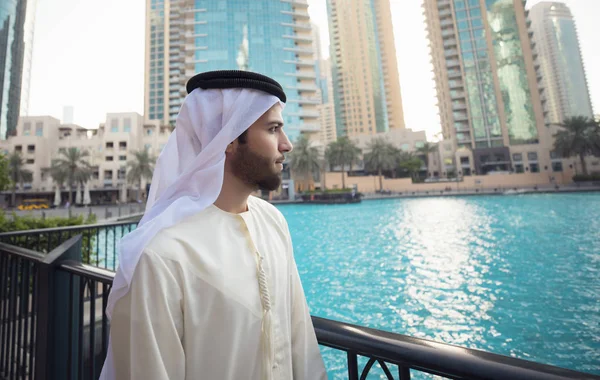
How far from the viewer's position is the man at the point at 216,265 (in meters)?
0.79

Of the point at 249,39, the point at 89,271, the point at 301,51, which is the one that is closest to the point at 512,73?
the point at 301,51

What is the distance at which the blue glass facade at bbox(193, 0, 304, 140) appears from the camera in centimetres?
5325

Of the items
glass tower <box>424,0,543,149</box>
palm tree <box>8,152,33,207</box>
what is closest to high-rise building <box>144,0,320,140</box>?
palm tree <box>8,152,33,207</box>

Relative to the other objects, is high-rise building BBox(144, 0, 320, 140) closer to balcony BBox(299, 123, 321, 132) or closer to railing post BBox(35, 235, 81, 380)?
balcony BBox(299, 123, 321, 132)

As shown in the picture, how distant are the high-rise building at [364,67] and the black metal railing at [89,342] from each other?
101458 millimetres

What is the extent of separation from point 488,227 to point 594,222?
594 cm

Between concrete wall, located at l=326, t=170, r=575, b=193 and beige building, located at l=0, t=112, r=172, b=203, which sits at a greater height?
beige building, located at l=0, t=112, r=172, b=203

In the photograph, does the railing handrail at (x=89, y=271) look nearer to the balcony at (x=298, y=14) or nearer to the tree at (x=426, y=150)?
the balcony at (x=298, y=14)

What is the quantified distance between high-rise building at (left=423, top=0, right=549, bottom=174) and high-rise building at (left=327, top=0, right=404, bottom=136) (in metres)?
36.9

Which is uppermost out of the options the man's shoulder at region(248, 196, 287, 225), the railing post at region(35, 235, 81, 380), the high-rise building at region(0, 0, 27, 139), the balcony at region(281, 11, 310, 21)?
the balcony at region(281, 11, 310, 21)

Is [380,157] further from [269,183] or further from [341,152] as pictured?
[269,183]

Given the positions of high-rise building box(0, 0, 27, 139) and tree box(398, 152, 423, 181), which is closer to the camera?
high-rise building box(0, 0, 27, 139)

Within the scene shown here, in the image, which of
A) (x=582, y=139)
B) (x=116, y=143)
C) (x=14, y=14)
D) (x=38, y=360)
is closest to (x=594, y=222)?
(x=38, y=360)

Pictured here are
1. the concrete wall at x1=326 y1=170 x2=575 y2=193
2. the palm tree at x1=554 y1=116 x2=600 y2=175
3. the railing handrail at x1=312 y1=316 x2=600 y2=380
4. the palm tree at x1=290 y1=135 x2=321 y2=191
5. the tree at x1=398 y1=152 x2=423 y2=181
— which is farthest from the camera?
the tree at x1=398 y1=152 x2=423 y2=181
